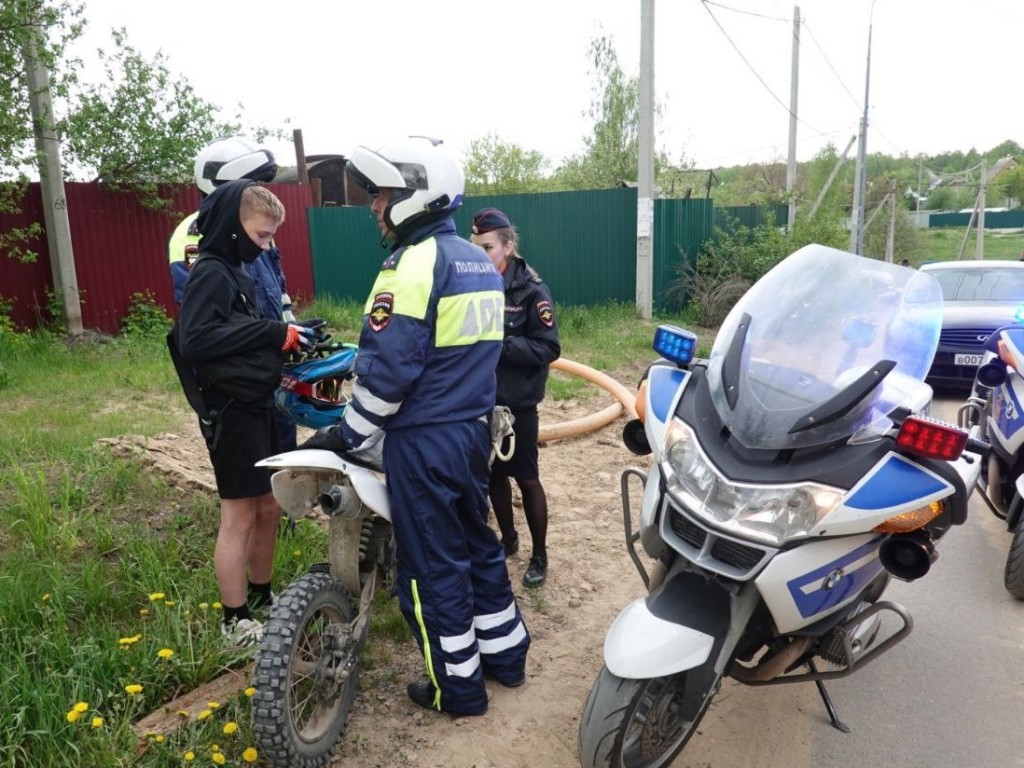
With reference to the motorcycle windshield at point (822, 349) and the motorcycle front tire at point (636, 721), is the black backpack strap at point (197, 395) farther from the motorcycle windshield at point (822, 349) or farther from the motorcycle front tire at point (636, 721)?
the motorcycle windshield at point (822, 349)

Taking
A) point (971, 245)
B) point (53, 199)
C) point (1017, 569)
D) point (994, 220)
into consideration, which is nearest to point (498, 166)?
point (53, 199)

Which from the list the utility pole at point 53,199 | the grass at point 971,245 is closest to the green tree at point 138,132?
the utility pole at point 53,199

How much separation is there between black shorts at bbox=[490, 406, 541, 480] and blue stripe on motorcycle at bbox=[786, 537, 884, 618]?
6.02ft

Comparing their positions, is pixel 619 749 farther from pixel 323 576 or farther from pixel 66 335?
pixel 66 335

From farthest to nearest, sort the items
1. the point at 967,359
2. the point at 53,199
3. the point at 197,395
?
1. the point at 53,199
2. the point at 967,359
3. the point at 197,395

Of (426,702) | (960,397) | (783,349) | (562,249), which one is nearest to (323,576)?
(426,702)

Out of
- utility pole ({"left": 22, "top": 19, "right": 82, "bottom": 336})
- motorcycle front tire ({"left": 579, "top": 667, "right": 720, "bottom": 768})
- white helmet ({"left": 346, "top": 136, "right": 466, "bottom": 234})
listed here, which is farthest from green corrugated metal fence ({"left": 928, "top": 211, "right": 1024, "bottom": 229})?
motorcycle front tire ({"left": 579, "top": 667, "right": 720, "bottom": 768})

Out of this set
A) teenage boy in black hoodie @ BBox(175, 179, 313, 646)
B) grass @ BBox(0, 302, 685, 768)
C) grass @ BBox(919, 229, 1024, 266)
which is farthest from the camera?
grass @ BBox(919, 229, 1024, 266)

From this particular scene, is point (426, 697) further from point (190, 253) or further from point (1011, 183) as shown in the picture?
point (1011, 183)

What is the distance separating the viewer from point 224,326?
9.76 ft

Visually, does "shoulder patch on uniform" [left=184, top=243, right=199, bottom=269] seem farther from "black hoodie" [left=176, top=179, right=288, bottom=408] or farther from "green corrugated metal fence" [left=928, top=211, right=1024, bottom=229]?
"green corrugated metal fence" [left=928, top=211, right=1024, bottom=229]

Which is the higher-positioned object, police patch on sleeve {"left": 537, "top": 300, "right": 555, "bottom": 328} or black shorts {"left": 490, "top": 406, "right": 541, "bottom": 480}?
police patch on sleeve {"left": 537, "top": 300, "right": 555, "bottom": 328}

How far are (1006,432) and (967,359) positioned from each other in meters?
4.43

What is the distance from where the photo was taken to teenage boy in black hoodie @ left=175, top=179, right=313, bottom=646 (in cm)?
297
